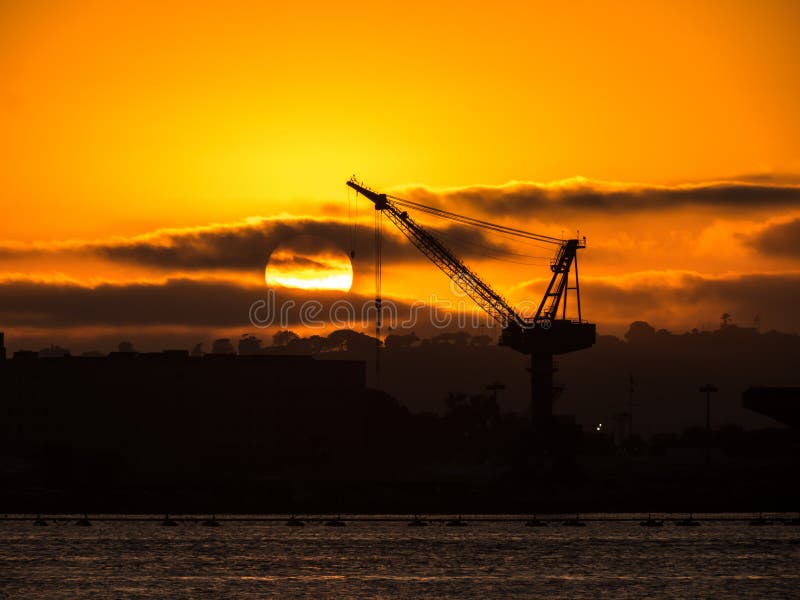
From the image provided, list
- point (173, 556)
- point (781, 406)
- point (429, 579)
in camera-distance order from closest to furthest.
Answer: point (429, 579) → point (781, 406) → point (173, 556)

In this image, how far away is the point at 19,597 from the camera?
15350cm

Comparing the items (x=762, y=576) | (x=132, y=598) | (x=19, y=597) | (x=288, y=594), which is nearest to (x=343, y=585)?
(x=288, y=594)

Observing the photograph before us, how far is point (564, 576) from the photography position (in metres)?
169

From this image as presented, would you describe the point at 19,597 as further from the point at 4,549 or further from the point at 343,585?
the point at 4,549

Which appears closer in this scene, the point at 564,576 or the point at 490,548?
the point at 564,576

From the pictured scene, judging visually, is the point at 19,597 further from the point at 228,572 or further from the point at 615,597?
the point at 615,597

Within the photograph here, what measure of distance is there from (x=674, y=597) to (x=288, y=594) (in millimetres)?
36940

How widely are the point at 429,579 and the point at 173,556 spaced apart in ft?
125

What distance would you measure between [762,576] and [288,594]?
5308 centimetres

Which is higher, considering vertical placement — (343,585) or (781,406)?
(781,406)

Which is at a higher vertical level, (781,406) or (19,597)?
(781,406)

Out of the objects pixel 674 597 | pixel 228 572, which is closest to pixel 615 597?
pixel 674 597

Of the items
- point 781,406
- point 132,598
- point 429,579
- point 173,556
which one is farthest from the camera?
point 173,556

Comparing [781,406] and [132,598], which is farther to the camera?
[781,406]
